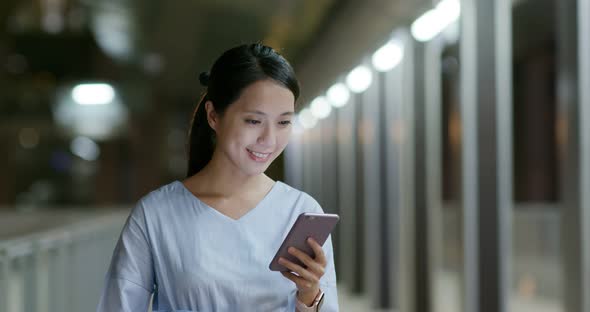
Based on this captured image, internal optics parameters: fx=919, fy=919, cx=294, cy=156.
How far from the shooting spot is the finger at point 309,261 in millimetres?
1734

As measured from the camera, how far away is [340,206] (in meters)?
13.4

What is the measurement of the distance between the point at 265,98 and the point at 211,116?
0.46 feet

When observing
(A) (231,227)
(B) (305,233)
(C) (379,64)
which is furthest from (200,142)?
(C) (379,64)

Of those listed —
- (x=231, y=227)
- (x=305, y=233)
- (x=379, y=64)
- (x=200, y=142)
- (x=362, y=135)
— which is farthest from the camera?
(x=362, y=135)

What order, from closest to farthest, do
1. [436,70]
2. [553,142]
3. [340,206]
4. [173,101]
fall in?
[436,70], [340,206], [553,142], [173,101]

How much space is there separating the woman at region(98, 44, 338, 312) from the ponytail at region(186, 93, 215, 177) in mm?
71

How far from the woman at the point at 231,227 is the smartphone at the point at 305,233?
2 cm

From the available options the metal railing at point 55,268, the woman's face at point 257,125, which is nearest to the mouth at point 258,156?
the woman's face at point 257,125

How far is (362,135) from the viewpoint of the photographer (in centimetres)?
1176

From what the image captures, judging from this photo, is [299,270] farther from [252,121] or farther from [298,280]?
[252,121]

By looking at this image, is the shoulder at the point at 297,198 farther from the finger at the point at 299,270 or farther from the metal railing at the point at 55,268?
the metal railing at the point at 55,268

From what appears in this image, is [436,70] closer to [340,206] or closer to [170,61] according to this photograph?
[340,206]

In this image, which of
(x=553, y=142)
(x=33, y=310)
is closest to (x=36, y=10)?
(x=553, y=142)

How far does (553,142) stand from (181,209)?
1504cm
